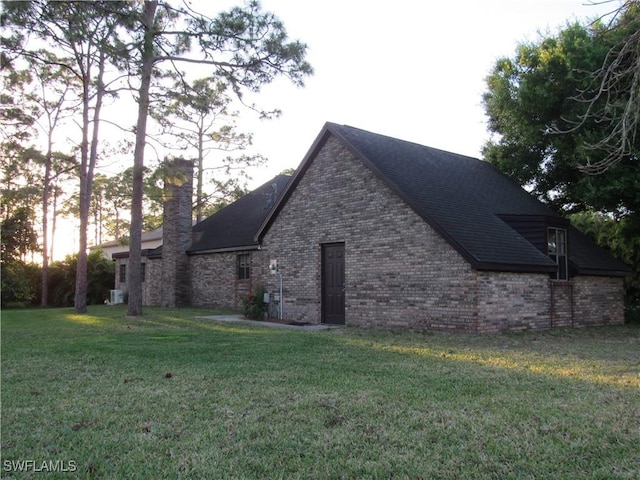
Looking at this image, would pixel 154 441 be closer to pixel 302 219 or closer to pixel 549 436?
pixel 549 436

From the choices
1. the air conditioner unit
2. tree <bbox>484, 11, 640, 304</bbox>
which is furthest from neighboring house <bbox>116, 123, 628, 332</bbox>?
the air conditioner unit

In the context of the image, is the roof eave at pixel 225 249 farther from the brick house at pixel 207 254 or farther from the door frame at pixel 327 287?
the door frame at pixel 327 287

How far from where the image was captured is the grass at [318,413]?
3.67 meters

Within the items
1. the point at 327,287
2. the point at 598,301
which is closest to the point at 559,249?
the point at 598,301

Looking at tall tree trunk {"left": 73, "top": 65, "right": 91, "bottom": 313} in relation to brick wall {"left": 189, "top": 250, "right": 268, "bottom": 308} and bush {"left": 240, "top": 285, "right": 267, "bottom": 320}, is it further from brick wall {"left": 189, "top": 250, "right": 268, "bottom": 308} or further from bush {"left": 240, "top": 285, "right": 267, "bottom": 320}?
bush {"left": 240, "top": 285, "right": 267, "bottom": 320}

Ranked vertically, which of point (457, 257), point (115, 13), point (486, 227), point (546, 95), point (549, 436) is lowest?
point (549, 436)

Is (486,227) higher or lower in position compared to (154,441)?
higher

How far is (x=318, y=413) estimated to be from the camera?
4910 mm

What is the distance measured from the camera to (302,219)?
16375 mm

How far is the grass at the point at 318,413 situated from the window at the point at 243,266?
1202 centimetres

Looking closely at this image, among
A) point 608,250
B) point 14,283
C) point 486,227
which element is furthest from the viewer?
point 14,283

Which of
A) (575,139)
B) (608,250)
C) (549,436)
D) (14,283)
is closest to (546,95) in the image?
(575,139)

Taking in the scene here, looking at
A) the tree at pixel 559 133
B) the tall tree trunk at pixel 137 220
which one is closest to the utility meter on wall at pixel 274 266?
the tall tree trunk at pixel 137 220

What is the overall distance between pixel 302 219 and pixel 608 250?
11.3 metres
